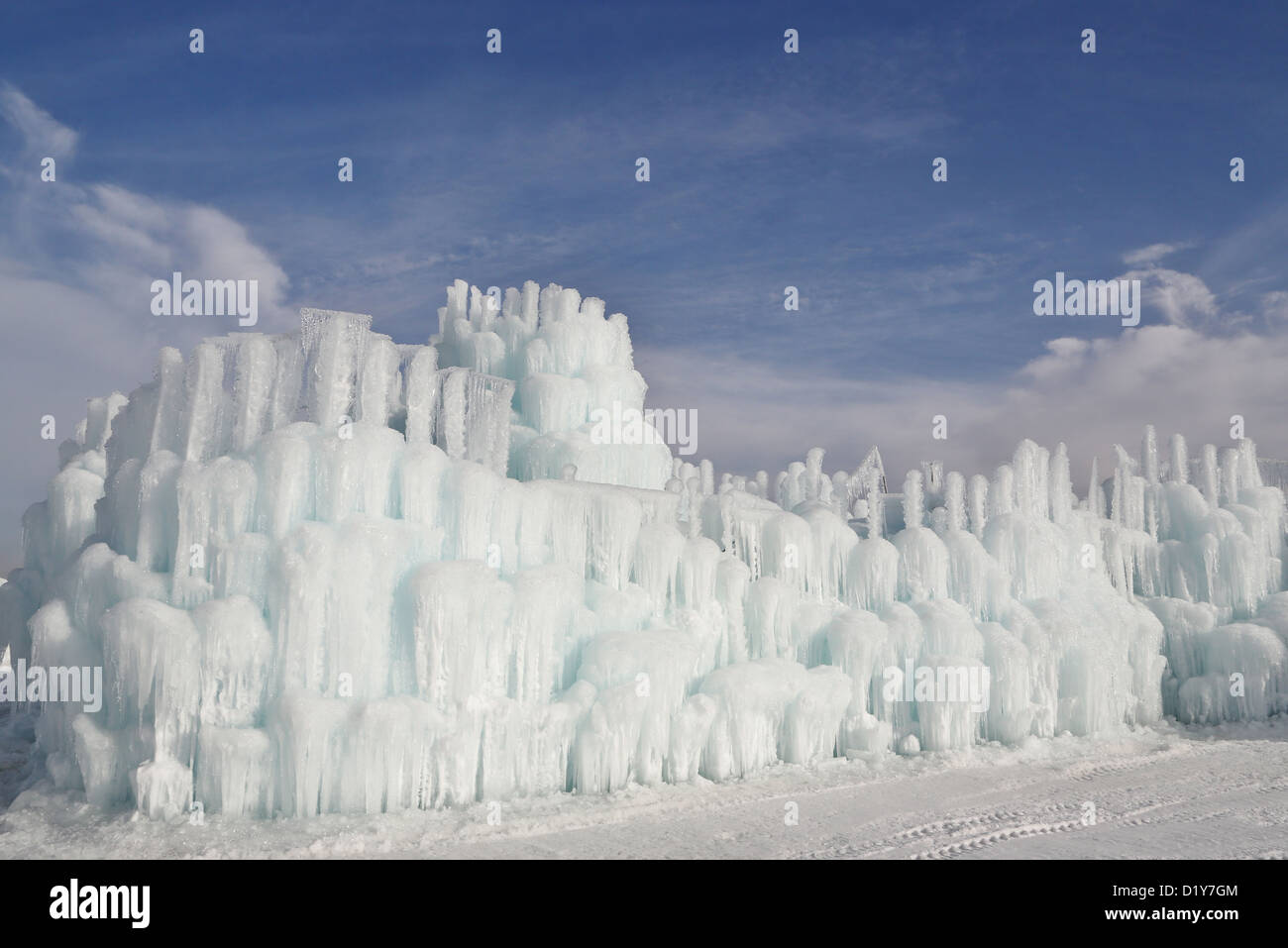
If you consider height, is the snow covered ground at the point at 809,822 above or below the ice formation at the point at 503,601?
below

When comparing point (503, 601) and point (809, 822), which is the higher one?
point (503, 601)

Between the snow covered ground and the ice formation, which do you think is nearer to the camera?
the snow covered ground

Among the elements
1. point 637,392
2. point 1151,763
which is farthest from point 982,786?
point 637,392

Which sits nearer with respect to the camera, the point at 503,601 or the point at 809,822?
the point at 809,822

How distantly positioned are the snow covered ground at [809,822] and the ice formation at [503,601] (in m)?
0.63

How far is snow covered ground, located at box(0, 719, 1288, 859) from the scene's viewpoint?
12.1 m

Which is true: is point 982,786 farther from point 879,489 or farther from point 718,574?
point 879,489

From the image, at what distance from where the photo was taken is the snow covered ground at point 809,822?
39.6 ft

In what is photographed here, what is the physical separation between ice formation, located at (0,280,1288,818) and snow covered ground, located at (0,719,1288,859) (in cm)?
63

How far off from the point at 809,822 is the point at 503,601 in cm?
569

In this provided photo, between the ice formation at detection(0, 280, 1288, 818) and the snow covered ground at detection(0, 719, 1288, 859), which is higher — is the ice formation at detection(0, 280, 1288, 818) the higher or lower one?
the higher one

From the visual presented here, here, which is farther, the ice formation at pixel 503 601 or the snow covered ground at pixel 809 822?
the ice formation at pixel 503 601

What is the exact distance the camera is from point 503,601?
1484 cm

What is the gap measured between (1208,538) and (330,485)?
21.6 m
